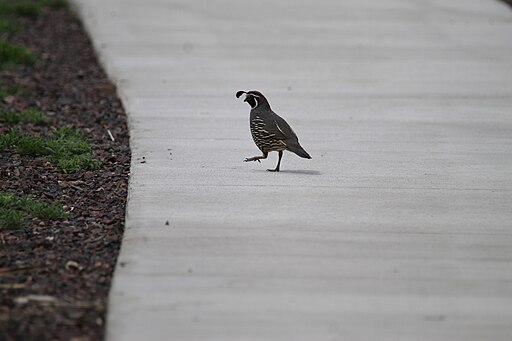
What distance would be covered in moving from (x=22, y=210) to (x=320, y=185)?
2.31m

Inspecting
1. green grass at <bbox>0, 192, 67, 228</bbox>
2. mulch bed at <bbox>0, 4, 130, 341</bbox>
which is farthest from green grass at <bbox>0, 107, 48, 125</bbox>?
green grass at <bbox>0, 192, 67, 228</bbox>

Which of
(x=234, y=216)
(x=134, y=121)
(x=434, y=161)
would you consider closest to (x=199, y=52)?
(x=134, y=121)

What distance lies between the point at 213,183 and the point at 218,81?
15.2 ft

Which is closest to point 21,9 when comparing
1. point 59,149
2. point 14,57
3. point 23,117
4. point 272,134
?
point 14,57

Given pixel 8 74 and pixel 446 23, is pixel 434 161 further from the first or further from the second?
pixel 446 23

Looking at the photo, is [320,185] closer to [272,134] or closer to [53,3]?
[272,134]

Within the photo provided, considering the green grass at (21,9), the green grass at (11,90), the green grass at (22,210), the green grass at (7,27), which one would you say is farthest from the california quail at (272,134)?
the green grass at (21,9)

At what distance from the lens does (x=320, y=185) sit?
356 inches

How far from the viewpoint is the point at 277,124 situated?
9211mm

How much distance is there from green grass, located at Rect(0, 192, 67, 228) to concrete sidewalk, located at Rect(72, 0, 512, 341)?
2.04 ft

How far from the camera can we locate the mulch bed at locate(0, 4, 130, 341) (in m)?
6.30

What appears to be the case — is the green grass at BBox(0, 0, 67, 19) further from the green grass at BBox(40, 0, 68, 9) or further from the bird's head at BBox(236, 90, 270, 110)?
the bird's head at BBox(236, 90, 270, 110)

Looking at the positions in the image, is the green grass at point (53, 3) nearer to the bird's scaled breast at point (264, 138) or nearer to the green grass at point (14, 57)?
the green grass at point (14, 57)

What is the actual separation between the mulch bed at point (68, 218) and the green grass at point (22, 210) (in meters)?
0.06
